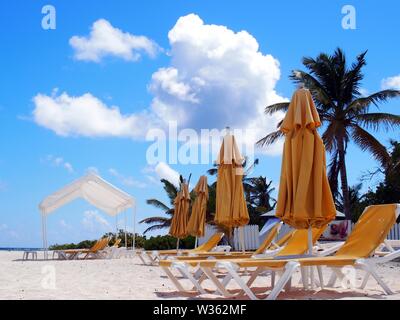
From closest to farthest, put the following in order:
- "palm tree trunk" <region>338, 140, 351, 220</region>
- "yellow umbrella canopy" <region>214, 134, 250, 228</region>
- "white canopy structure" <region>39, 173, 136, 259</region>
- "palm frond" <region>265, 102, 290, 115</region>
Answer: "yellow umbrella canopy" <region>214, 134, 250, 228</region> < "white canopy structure" <region>39, 173, 136, 259</region> < "palm tree trunk" <region>338, 140, 351, 220</region> < "palm frond" <region>265, 102, 290, 115</region>

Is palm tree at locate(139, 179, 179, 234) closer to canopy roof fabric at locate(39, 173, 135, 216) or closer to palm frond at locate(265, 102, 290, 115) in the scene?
canopy roof fabric at locate(39, 173, 135, 216)

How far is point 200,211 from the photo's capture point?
501 inches

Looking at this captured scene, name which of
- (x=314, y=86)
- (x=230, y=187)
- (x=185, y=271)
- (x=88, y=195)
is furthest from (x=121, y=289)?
(x=314, y=86)

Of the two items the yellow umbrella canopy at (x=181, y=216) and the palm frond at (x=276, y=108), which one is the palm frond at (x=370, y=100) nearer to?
the palm frond at (x=276, y=108)

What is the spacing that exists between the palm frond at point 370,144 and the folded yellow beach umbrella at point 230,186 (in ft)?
40.9

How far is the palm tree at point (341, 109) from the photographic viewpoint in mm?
20500

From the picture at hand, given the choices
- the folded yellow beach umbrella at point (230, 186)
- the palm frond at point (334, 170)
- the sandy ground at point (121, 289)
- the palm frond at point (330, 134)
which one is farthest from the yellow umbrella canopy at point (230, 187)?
the palm frond at point (334, 170)

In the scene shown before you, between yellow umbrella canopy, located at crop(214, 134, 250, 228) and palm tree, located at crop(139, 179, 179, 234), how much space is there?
66.6 feet

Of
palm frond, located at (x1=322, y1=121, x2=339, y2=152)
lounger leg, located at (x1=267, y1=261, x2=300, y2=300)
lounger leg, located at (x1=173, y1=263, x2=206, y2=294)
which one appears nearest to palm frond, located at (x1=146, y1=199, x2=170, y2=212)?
palm frond, located at (x1=322, y1=121, x2=339, y2=152)

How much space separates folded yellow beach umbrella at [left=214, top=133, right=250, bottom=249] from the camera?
30.8 feet

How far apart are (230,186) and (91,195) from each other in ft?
42.8
